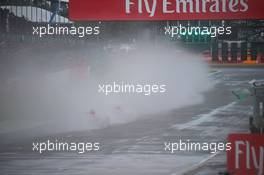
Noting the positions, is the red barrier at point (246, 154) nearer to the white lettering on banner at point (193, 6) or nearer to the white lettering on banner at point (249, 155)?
the white lettering on banner at point (249, 155)

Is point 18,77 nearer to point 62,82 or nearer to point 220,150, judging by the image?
point 62,82

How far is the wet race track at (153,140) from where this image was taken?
11.3 m

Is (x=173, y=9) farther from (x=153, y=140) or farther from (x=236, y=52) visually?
(x=153, y=140)

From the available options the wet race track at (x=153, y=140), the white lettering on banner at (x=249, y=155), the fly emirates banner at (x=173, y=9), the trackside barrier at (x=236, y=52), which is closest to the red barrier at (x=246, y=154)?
the white lettering on banner at (x=249, y=155)

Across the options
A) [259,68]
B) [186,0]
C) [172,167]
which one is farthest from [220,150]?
[172,167]

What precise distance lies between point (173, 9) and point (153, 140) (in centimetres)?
253

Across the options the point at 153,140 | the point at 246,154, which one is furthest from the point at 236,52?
the point at 153,140

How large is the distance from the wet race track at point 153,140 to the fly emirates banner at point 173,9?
83cm

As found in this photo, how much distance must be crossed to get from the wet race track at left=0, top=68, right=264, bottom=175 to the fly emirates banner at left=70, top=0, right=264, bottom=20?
0.83m

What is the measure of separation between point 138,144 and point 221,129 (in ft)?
5.29

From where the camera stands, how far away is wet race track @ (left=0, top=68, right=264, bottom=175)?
1134 cm

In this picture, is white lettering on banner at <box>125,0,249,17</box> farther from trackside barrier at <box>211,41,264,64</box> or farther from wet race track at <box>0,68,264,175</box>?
wet race track at <box>0,68,264,175</box>

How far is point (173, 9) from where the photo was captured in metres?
10.2

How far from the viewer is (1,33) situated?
10.6 meters
